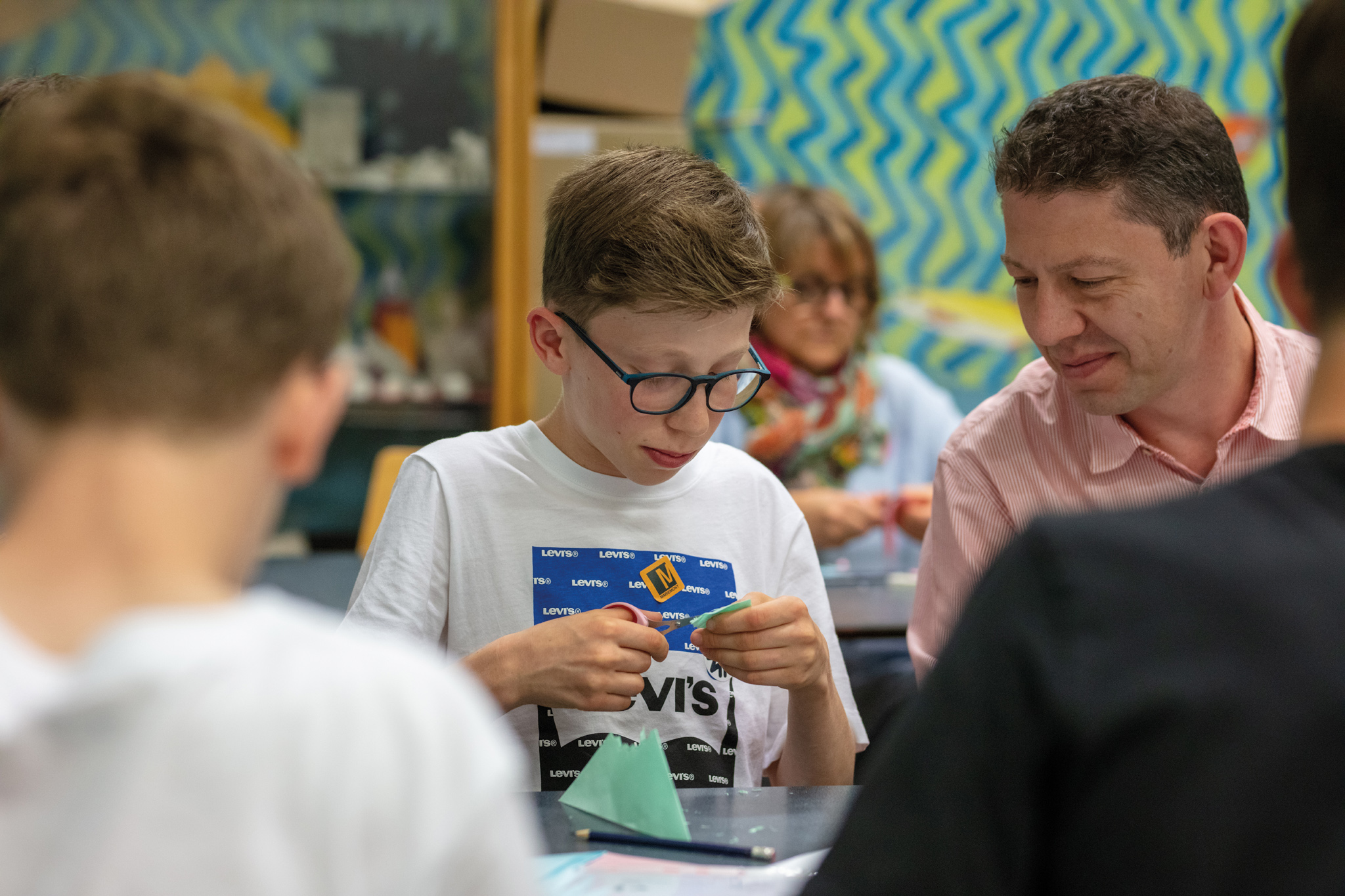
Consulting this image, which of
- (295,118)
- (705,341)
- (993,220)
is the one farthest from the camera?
(993,220)

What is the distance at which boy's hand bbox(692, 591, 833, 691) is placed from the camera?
4.31 feet

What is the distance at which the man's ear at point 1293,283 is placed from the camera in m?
0.74

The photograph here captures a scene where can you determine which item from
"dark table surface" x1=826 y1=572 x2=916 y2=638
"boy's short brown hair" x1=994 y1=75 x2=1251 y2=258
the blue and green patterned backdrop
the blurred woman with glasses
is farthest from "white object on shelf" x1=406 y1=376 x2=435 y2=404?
"boy's short brown hair" x1=994 y1=75 x2=1251 y2=258

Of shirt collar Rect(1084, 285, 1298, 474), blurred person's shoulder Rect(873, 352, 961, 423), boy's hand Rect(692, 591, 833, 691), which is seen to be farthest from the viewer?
blurred person's shoulder Rect(873, 352, 961, 423)

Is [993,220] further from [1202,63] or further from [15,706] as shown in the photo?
[15,706]

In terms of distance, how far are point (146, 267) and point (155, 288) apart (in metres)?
0.01

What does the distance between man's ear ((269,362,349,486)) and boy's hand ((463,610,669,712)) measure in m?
0.63

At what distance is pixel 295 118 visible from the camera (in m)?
4.07

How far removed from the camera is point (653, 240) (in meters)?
1.42

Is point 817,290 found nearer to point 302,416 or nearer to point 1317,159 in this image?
point 1317,159

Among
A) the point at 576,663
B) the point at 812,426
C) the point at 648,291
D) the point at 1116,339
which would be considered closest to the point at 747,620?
the point at 576,663

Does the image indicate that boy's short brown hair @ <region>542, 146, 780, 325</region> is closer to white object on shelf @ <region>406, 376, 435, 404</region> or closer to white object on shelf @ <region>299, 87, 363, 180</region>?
white object on shelf @ <region>406, 376, 435, 404</region>

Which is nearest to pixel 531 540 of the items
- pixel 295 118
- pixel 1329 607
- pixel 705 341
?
pixel 705 341

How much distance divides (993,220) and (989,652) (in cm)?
436
